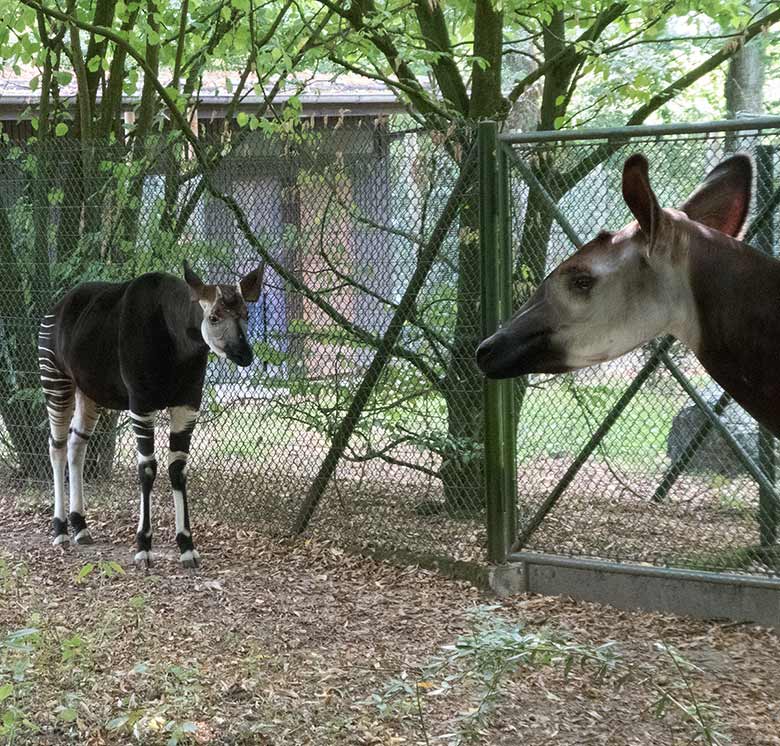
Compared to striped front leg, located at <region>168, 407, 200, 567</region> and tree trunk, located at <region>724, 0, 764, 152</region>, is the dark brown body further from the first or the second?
tree trunk, located at <region>724, 0, 764, 152</region>

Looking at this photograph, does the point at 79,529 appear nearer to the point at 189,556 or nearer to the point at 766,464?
the point at 189,556

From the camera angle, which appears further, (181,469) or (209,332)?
(181,469)

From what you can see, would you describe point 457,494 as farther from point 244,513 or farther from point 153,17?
point 153,17

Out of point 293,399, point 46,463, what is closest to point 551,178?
point 293,399

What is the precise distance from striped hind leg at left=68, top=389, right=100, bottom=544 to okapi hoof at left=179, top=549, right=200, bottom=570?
0.82 m

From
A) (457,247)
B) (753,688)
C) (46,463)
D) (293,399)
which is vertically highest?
(457,247)

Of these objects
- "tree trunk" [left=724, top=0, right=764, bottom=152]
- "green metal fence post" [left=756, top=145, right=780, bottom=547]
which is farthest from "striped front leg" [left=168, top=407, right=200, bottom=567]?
"tree trunk" [left=724, top=0, right=764, bottom=152]

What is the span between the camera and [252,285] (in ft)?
17.2

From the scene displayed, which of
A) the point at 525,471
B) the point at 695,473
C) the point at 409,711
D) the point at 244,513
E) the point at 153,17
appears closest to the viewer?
the point at 409,711

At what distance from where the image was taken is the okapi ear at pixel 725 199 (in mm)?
2863

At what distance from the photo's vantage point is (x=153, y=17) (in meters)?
6.78

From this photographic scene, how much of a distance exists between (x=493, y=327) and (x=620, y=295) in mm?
2270

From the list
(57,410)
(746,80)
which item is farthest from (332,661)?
(746,80)

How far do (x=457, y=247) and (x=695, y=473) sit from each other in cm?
148
